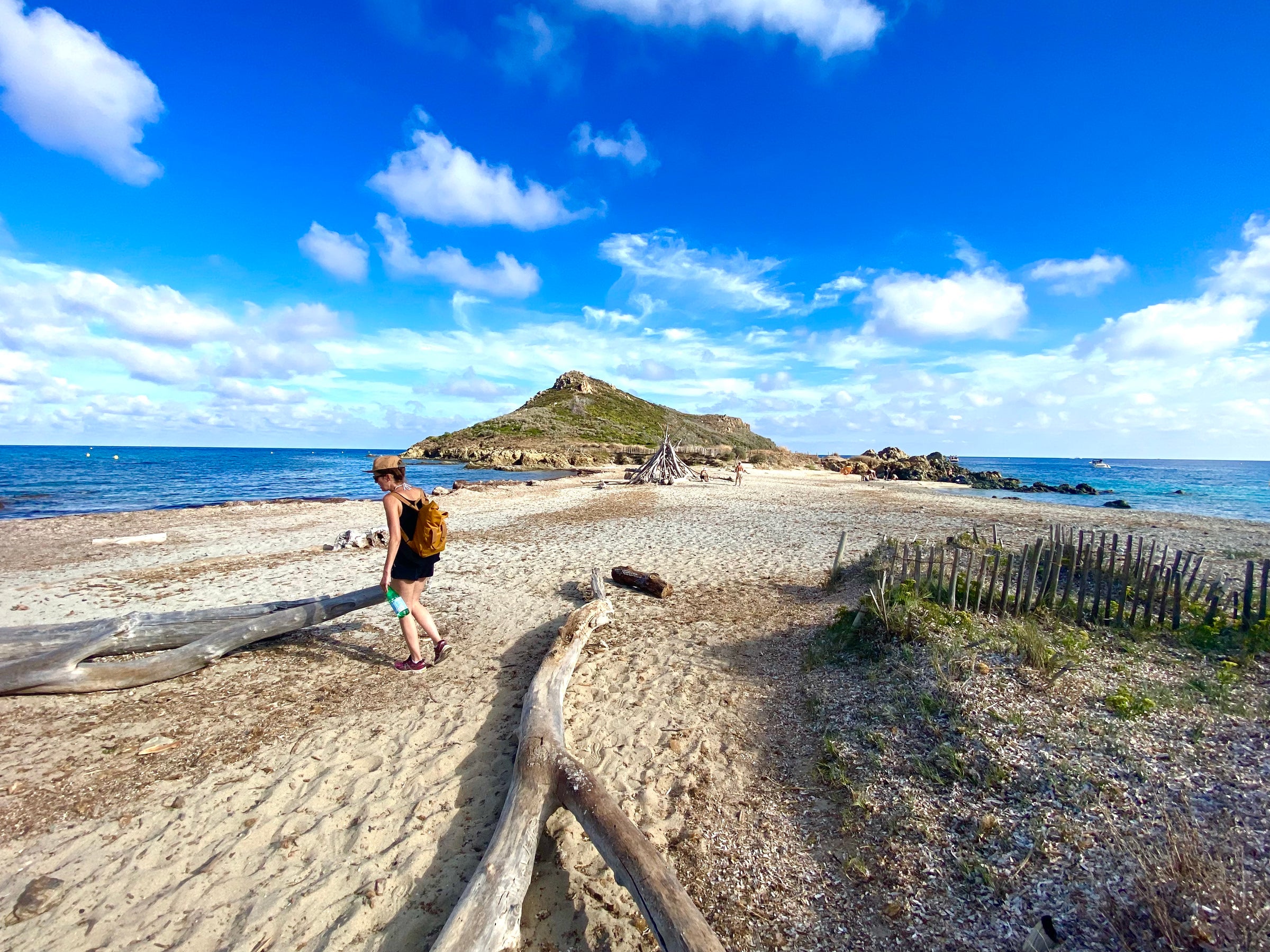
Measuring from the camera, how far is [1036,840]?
10.2ft

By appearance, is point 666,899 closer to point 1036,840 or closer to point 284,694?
point 1036,840

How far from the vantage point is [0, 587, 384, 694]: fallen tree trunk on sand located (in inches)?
207

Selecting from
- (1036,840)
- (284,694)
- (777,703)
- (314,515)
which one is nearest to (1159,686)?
(1036,840)

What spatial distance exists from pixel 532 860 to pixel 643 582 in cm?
598

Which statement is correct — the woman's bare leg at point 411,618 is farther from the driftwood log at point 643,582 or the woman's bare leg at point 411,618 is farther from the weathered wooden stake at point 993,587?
the weathered wooden stake at point 993,587

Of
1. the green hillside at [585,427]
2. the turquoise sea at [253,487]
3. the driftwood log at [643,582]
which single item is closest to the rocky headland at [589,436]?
the green hillside at [585,427]

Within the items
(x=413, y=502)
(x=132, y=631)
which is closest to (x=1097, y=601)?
(x=413, y=502)

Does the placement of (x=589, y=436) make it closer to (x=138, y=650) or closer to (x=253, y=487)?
(x=253, y=487)

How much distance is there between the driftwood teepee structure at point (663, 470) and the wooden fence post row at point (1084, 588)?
2470 cm

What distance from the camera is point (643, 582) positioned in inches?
357

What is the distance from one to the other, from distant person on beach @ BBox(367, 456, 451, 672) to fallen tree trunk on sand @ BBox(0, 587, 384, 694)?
4.38 ft

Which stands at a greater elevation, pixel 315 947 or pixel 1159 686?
pixel 1159 686

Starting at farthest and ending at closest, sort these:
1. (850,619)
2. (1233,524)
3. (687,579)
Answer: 1. (1233,524)
2. (687,579)
3. (850,619)

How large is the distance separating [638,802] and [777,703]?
1994 millimetres
